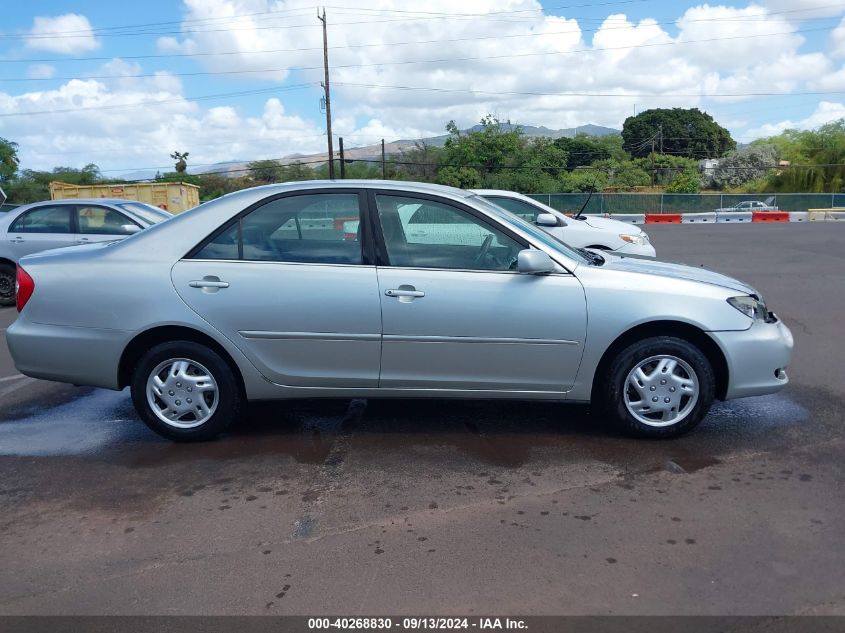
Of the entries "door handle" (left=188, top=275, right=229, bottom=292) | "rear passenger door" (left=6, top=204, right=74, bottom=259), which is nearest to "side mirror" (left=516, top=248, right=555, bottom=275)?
"door handle" (left=188, top=275, right=229, bottom=292)

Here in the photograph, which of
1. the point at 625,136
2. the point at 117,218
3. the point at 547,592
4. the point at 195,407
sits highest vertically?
the point at 625,136

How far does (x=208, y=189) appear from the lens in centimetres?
6406

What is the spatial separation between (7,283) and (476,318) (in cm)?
919

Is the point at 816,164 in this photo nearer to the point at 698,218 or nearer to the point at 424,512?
the point at 698,218

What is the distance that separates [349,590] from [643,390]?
7.93ft

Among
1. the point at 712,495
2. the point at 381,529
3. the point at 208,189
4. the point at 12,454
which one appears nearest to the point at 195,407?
the point at 12,454

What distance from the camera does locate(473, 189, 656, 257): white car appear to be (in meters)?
11.1

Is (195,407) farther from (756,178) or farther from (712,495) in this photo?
(756,178)

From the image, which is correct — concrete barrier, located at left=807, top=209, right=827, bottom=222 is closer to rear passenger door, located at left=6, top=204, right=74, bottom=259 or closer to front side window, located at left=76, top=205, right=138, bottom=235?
front side window, located at left=76, top=205, right=138, bottom=235

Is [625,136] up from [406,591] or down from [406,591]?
up

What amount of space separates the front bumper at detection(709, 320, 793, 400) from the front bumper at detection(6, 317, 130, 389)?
3.80 m

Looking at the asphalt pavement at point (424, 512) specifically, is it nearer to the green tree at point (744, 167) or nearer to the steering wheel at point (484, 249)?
the steering wheel at point (484, 249)

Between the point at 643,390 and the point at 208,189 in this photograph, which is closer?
the point at 643,390

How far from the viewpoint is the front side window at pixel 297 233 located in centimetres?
474
